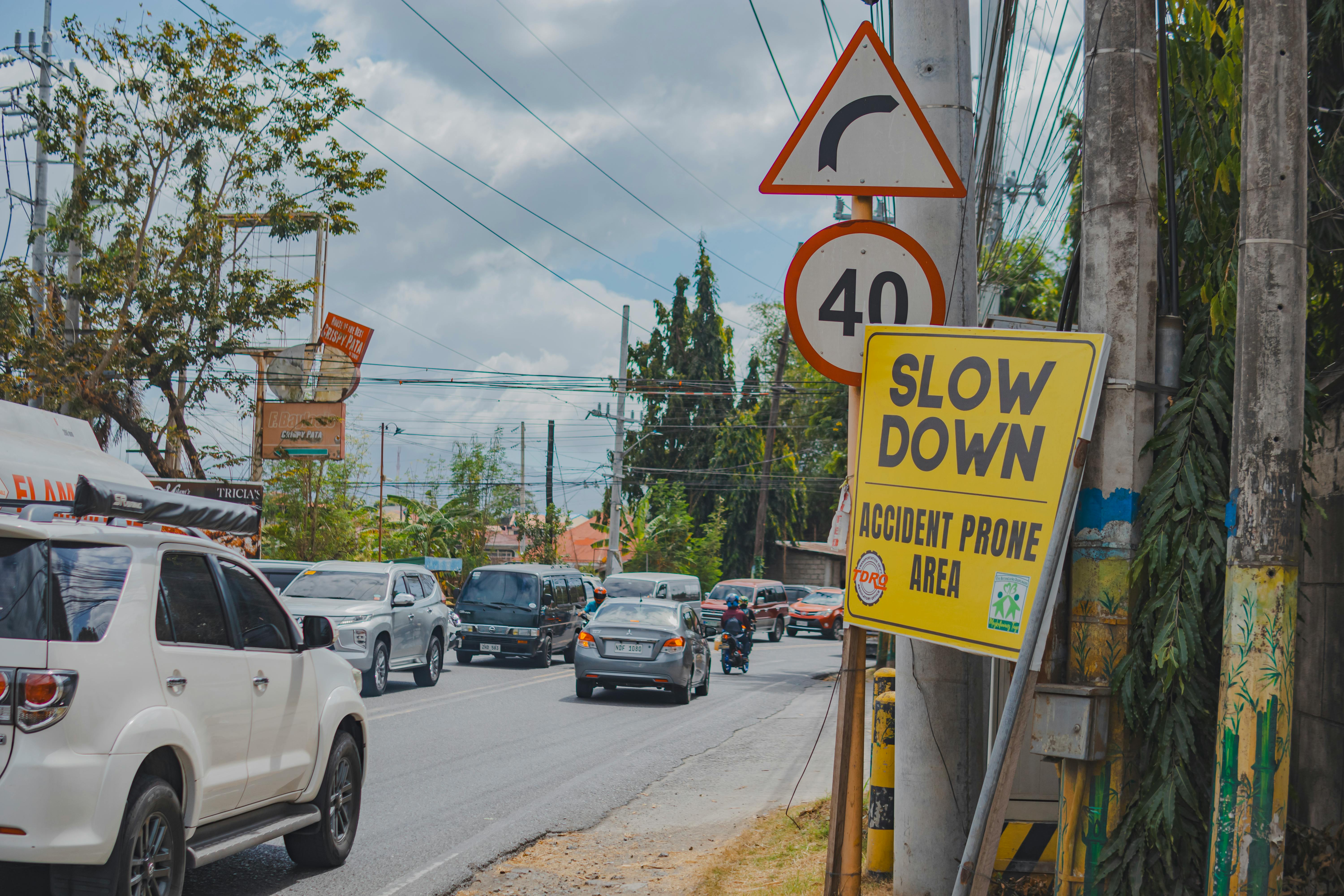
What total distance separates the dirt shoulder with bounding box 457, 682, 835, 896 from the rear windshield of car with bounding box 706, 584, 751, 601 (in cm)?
2343

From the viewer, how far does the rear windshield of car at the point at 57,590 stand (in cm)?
463

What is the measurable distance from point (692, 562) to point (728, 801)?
40751 mm

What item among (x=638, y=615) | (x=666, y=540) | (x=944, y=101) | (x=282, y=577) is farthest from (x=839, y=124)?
(x=666, y=540)

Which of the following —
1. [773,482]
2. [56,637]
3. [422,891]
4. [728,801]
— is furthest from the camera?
[773,482]

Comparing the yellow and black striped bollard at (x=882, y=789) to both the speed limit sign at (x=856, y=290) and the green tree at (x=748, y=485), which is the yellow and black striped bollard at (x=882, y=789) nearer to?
the speed limit sign at (x=856, y=290)

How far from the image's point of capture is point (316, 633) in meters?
6.68

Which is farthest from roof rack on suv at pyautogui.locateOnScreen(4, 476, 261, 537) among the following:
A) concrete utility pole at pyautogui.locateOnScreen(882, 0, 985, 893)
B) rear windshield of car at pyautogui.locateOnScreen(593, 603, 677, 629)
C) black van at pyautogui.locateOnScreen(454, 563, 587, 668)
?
black van at pyautogui.locateOnScreen(454, 563, 587, 668)

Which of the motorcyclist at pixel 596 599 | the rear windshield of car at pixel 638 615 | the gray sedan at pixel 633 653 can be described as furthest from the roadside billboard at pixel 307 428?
the gray sedan at pixel 633 653

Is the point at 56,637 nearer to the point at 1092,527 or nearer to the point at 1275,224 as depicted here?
the point at 1092,527

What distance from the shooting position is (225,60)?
21.0 meters

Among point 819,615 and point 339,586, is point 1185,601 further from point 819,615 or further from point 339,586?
point 819,615

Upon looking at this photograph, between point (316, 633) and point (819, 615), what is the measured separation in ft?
114

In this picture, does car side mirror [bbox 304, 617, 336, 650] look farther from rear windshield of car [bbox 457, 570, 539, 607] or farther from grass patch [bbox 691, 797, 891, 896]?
rear windshield of car [bbox 457, 570, 539, 607]

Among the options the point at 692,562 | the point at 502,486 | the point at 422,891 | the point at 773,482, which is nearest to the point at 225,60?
the point at 422,891
